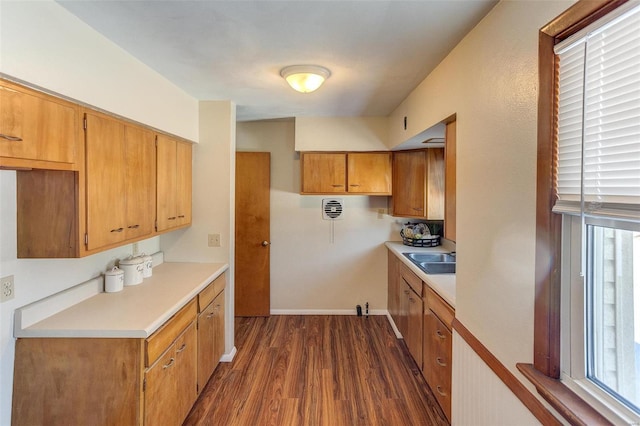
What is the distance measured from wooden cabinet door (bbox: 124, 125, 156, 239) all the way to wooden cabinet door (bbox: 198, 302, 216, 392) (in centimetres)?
76

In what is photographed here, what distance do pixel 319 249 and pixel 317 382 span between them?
1.72 metres

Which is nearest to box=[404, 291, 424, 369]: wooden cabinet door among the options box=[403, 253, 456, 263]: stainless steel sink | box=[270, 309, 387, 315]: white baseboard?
box=[403, 253, 456, 263]: stainless steel sink

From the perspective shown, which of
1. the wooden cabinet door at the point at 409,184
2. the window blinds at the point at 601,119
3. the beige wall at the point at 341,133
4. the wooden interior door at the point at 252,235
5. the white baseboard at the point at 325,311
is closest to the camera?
the window blinds at the point at 601,119

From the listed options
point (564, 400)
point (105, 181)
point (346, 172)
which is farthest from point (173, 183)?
point (564, 400)

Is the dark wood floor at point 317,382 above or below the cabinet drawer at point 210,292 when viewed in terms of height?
below

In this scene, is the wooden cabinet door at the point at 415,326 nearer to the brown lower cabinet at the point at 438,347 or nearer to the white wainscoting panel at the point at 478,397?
the brown lower cabinet at the point at 438,347

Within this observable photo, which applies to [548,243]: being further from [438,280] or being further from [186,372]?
[186,372]

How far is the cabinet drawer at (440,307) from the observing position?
2018mm

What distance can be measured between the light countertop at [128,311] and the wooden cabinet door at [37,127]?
839 millimetres

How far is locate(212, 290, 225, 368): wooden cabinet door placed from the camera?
105 inches

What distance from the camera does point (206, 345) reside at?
2.46 meters

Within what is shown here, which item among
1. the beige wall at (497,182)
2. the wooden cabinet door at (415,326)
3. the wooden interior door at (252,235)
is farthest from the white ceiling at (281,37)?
the wooden cabinet door at (415,326)

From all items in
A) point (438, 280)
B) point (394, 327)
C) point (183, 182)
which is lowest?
point (394, 327)

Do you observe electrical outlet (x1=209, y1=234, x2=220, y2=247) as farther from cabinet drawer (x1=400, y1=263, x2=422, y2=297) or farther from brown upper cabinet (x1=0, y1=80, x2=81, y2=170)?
cabinet drawer (x1=400, y1=263, x2=422, y2=297)
